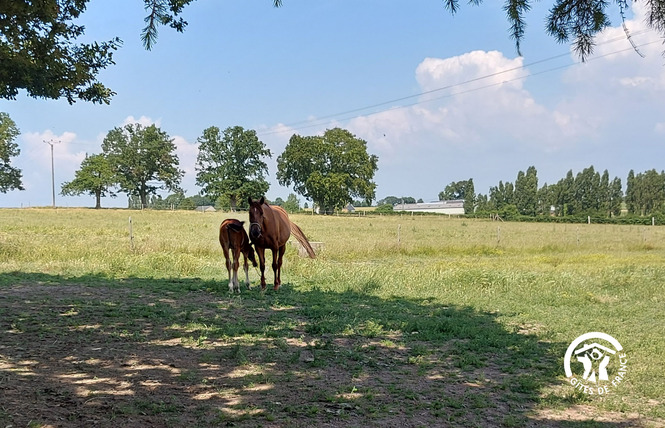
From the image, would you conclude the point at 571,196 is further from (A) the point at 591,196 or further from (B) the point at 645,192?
(B) the point at 645,192

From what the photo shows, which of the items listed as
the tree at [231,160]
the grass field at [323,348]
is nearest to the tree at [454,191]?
the tree at [231,160]

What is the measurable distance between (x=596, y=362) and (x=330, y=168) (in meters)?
66.3

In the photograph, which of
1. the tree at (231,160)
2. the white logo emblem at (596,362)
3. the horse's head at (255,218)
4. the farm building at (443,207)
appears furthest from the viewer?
the farm building at (443,207)

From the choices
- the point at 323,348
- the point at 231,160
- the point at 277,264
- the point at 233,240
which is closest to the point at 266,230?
the point at 233,240

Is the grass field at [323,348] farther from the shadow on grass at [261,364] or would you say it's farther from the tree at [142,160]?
the tree at [142,160]

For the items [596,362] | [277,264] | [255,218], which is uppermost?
[255,218]

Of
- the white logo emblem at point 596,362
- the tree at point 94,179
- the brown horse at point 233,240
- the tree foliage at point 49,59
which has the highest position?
the tree at point 94,179

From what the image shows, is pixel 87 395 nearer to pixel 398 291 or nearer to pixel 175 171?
pixel 398 291

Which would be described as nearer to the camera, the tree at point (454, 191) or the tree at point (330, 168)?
the tree at point (330, 168)

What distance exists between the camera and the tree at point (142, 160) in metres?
72.2

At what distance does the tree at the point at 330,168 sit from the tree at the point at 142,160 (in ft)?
56.2

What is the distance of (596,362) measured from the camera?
5.37 meters

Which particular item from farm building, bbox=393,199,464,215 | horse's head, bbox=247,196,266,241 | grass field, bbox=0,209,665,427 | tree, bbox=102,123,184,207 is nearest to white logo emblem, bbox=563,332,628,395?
grass field, bbox=0,209,665,427

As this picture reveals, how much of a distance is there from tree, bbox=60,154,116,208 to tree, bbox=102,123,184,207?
1.09m
